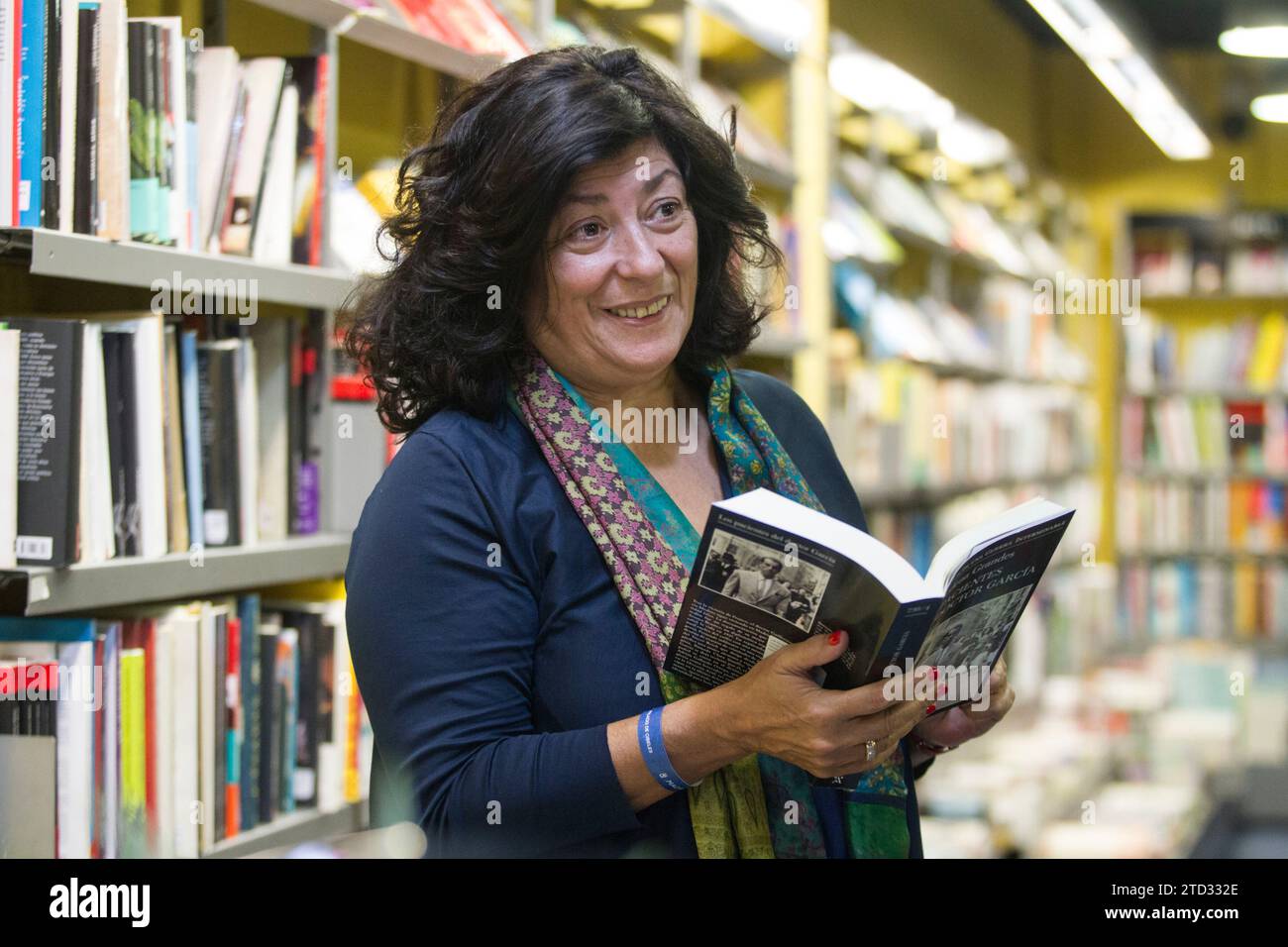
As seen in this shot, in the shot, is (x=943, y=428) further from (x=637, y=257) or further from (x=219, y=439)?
(x=637, y=257)

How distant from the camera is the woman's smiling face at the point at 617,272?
130cm

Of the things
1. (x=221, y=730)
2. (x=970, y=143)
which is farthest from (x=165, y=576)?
(x=970, y=143)

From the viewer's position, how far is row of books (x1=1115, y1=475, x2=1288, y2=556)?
656cm

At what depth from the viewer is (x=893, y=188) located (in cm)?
465

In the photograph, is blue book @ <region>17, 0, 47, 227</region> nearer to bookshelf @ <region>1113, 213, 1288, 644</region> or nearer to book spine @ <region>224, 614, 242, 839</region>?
book spine @ <region>224, 614, 242, 839</region>

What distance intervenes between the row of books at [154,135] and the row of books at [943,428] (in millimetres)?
2152

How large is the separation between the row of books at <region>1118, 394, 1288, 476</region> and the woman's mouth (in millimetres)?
5718

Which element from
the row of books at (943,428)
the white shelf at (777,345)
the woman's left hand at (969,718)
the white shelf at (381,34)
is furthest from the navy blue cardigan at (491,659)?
the row of books at (943,428)

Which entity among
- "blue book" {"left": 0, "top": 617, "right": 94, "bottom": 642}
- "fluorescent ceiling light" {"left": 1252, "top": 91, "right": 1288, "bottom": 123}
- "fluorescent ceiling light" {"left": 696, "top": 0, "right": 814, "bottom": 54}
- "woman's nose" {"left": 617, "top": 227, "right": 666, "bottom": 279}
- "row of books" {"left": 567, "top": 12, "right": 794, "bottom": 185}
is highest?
"fluorescent ceiling light" {"left": 1252, "top": 91, "right": 1288, "bottom": 123}

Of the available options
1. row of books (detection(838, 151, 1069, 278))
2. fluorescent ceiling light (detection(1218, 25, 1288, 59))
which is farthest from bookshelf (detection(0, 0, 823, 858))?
fluorescent ceiling light (detection(1218, 25, 1288, 59))

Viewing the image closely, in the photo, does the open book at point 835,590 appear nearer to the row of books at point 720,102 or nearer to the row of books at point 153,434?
the row of books at point 153,434

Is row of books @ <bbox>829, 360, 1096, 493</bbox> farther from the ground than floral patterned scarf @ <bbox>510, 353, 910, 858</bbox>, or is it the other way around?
row of books @ <bbox>829, 360, 1096, 493</bbox>
